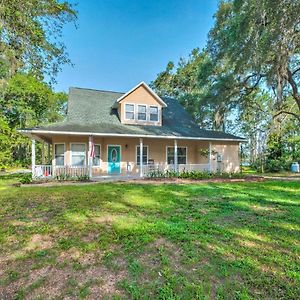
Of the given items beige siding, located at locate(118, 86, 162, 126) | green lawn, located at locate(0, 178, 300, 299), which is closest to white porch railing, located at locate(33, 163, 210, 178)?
beige siding, located at locate(118, 86, 162, 126)

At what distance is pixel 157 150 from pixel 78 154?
204 inches

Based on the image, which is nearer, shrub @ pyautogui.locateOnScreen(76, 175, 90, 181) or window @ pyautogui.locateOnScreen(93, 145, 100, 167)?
shrub @ pyautogui.locateOnScreen(76, 175, 90, 181)

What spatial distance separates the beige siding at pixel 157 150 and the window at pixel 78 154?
0.23 meters

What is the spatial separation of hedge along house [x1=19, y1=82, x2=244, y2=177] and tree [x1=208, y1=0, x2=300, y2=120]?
4.71 meters

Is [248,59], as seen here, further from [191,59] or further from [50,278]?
[191,59]

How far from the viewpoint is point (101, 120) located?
1566cm

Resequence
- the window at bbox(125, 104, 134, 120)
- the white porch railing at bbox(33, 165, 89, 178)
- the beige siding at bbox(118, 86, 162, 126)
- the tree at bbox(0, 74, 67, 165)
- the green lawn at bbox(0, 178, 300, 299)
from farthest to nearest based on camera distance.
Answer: the tree at bbox(0, 74, 67, 165)
the window at bbox(125, 104, 134, 120)
the beige siding at bbox(118, 86, 162, 126)
the white porch railing at bbox(33, 165, 89, 178)
the green lawn at bbox(0, 178, 300, 299)

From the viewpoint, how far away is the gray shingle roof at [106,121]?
45.4ft

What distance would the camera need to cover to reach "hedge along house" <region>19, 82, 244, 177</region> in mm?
13914

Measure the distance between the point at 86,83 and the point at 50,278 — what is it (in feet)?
97.6

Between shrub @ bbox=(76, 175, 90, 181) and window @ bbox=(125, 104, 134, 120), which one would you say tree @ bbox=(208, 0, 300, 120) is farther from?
shrub @ bbox=(76, 175, 90, 181)

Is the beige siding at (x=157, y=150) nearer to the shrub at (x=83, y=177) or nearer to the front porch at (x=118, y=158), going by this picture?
the front porch at (x=118, y=158)

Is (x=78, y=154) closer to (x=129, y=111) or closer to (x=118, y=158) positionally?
(x=118, y=158)

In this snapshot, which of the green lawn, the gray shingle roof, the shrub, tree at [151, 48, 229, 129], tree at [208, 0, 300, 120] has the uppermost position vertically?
tree at [151, 48, 229, 129]
